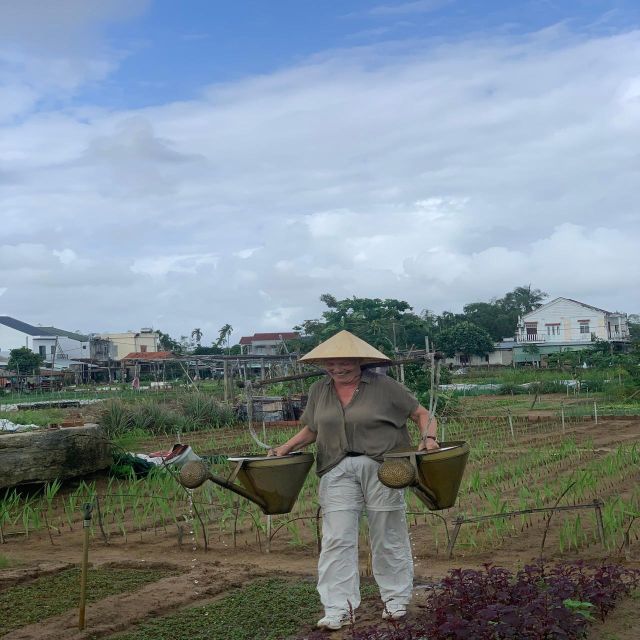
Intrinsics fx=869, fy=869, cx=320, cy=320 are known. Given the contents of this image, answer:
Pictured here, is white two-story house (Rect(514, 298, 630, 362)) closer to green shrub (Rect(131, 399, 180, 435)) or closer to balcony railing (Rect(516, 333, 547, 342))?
balcony railing (Rect(516, 333, 547, 342))

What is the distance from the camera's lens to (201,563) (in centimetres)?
524

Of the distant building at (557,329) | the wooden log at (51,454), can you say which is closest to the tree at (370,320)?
the wooden log at (51,454)

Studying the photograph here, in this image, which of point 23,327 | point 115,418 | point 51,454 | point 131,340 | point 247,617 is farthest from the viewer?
point 131,340

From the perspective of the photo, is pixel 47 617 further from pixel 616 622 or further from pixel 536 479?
pixel 536 479

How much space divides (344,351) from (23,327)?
185 ft

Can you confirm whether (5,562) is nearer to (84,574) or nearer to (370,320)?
(84,574)

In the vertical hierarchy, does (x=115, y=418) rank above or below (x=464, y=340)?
below

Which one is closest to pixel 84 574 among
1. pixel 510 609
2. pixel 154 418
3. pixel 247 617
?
pixel 247 617

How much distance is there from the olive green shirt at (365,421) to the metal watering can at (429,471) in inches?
4.1

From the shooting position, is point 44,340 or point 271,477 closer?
point 271,477

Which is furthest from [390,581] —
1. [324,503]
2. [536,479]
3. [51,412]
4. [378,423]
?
[51,412]

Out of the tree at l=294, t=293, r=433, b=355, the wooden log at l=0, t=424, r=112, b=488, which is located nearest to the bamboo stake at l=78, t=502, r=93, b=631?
the wooden log at l=0, t=424, r=112, b=488

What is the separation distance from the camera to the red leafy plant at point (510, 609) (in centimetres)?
312

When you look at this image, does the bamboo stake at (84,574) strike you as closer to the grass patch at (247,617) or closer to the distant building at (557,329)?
the grass patch at (247,617)
